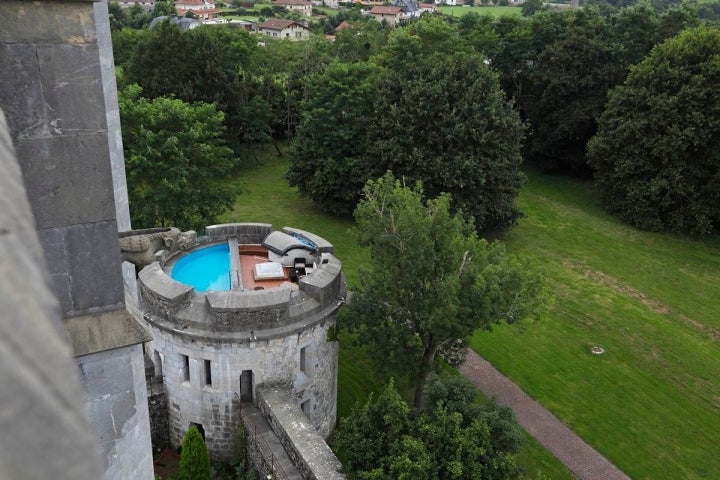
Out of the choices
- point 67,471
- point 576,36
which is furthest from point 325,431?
point 576,36

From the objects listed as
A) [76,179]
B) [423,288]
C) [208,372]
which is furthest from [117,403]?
[423,288]

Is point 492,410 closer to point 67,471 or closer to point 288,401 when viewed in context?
point 288,401

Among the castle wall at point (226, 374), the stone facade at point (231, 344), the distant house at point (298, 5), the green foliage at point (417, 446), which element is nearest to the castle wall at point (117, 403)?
the green foliage at point (417, 446)

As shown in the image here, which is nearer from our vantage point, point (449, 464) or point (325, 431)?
point (449, 464)

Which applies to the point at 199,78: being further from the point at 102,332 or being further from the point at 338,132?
the point at 102,332

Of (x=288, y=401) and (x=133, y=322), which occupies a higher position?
(x=133, y=322)

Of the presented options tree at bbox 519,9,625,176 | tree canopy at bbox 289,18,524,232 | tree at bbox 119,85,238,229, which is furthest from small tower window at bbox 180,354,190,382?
tree at bbox 519,9,625,176
